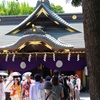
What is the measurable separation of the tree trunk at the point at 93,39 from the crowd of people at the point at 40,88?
118 inches

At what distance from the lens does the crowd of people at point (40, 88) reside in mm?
6953

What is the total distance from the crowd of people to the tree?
2.99 metres

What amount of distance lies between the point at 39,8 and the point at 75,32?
2996 mm

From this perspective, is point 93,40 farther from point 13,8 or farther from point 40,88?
point 13,8

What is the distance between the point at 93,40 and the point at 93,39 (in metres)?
0.01

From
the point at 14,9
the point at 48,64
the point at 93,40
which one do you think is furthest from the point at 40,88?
the point at 14,9

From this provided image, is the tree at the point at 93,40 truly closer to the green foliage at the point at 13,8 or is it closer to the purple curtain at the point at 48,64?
the purple curtain at the point at 48,64

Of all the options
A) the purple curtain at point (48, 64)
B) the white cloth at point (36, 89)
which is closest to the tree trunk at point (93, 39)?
the white cloth at point (36, 89)

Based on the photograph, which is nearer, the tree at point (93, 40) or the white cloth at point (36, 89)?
the tree at point (93, 40)

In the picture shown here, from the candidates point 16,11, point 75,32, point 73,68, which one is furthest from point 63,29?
point 16,11

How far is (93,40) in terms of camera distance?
154 inches

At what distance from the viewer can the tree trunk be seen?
389 cm

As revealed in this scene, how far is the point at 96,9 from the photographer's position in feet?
12.7

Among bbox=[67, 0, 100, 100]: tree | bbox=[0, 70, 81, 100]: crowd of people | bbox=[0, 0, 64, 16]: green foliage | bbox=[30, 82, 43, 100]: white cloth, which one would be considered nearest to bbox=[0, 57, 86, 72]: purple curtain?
bbox=[0, 70, 81, 100]: crowd of people
